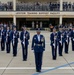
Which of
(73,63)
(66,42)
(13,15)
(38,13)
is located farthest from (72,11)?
(73,63)

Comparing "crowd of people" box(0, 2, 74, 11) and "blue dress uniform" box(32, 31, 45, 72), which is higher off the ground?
"crowd of people" box(0, 2, 74, 11)

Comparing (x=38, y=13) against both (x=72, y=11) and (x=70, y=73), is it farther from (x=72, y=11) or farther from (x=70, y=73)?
(x=70, y=73)

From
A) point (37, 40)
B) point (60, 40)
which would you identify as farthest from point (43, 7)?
point (37, 40)

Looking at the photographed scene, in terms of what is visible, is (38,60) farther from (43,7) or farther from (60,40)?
(43,7)

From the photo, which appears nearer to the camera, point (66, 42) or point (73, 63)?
point (73, 63)

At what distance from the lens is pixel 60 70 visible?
12.2 m

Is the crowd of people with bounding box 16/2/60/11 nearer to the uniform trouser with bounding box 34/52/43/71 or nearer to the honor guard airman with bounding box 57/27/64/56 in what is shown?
the honor guard airman with bounding box 57/27/64/56

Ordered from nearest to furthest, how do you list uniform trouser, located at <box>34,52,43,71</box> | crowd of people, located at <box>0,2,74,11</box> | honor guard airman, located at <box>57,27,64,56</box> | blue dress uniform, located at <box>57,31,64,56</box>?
uniform trouser, located at <box>34,52,43,71</box>
blue dress uniform, located at <box>57,31,64,56</box>
honor guard airman, located at <box>57,27,64,56</box>
crowd of people, located at <box>0,2,74,11</box>

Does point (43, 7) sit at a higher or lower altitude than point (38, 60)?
higher

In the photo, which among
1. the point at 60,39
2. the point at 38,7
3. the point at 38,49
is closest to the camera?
the point at 38,49

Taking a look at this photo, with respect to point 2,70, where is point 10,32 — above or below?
above

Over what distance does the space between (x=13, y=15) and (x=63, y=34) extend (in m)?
27.9

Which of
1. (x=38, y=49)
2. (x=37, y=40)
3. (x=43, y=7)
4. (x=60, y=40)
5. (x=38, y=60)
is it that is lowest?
(x=38, y=60)

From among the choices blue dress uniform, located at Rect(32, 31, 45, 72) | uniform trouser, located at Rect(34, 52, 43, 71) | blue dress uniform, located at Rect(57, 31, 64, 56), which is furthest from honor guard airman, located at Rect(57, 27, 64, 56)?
uniform trouser, located at Rect(34, 52, 43, 71)
